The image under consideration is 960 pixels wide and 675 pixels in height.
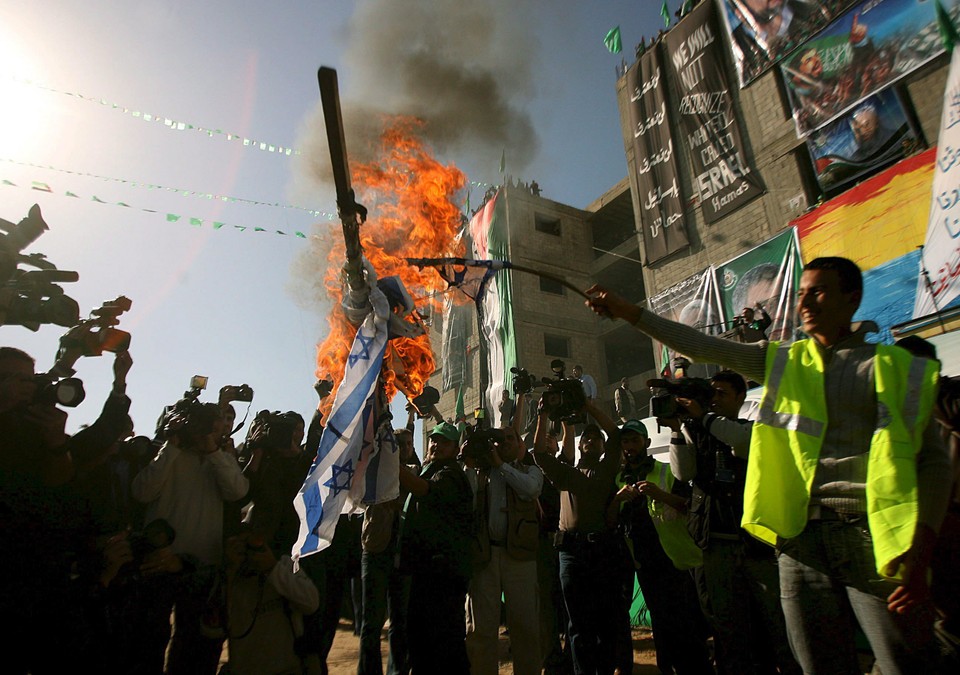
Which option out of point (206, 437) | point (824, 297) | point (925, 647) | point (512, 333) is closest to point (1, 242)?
point (206, 437)

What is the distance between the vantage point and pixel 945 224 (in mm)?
8625

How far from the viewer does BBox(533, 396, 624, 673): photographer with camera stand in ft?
13.6

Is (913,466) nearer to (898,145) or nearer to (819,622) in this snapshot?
(819,622)

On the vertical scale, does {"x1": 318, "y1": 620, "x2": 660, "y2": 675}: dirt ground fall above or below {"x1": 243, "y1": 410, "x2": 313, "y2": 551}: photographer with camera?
below

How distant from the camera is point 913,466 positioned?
6.22 feet

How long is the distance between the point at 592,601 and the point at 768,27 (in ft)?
51.3

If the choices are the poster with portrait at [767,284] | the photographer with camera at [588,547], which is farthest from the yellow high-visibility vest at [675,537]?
the poster with portrait at [767,284]

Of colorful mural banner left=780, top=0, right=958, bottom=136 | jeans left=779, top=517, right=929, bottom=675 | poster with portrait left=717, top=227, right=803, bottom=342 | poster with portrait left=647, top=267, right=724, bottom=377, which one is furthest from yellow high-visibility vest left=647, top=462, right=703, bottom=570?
colorful mural banner left=780, top=0, right=958, bottom=136

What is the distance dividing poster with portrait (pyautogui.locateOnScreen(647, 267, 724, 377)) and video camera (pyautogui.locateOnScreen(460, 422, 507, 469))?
9.56 meters

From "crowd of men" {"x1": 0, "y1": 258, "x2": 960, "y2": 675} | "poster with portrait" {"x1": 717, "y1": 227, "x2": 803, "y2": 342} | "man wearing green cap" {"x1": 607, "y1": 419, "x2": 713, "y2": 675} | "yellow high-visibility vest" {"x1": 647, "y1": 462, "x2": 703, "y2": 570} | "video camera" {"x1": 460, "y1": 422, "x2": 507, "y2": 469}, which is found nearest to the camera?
"crowd of men" {"x1": 0, "y1": 258, "x2": 960, "y2": 675}

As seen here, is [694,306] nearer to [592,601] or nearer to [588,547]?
[588,547]

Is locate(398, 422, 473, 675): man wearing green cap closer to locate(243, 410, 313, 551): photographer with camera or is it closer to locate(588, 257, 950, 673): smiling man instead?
locate(243, 410, 313, 551): photographer with camera

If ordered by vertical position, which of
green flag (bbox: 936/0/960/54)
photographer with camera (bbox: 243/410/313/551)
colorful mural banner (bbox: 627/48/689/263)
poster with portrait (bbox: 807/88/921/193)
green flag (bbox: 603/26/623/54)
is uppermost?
green flag (bbox: 603/26/623/54)

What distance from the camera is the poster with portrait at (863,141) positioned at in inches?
422
